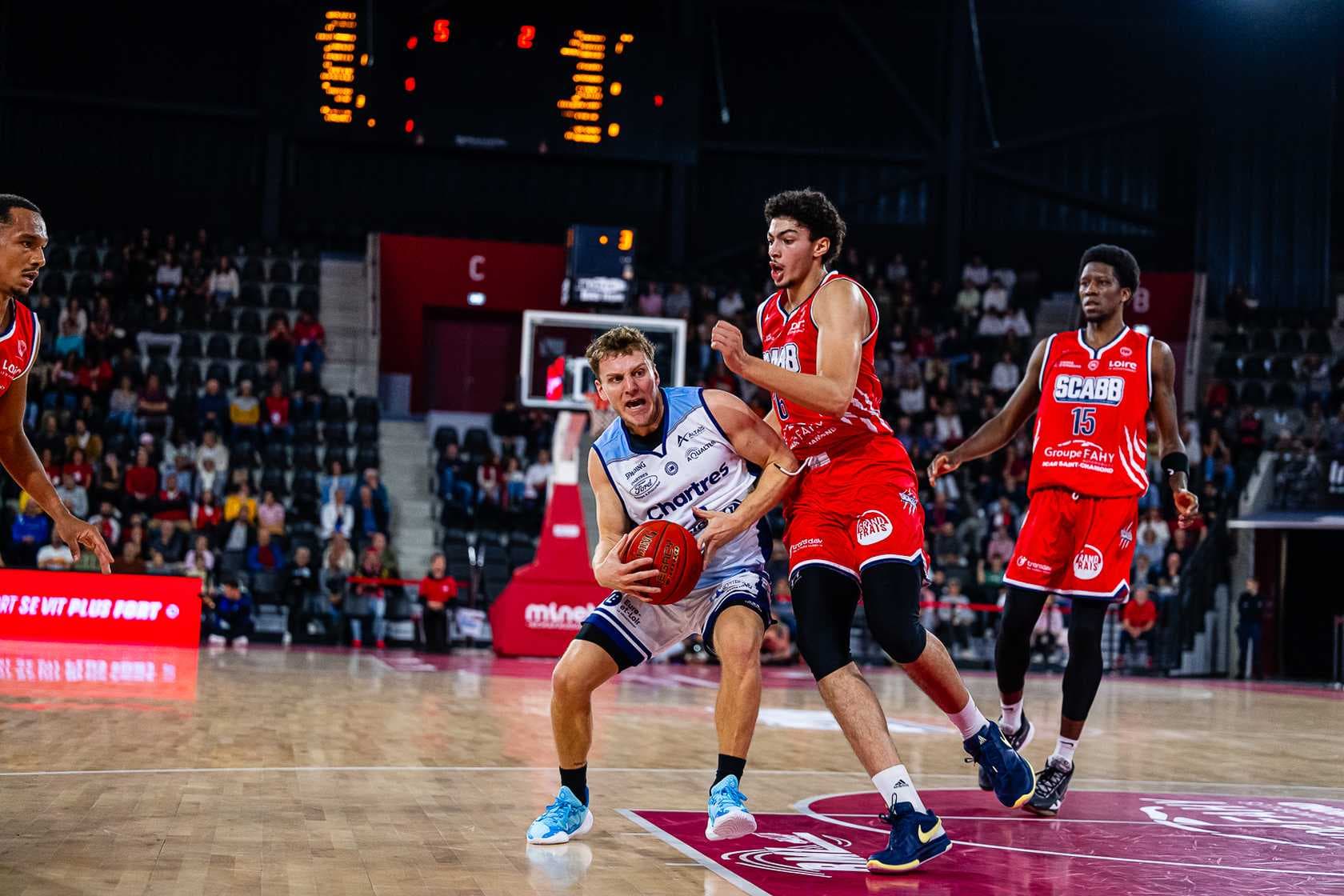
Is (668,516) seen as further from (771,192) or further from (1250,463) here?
(771,192)

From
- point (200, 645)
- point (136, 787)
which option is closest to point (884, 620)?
point (136, 787)

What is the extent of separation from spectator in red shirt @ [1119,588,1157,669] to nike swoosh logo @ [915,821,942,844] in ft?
44.0

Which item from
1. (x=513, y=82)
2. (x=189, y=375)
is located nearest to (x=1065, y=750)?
(x=189, y=375)

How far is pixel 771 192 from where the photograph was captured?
2786cm

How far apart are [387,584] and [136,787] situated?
11.3m

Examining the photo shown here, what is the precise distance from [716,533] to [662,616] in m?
0.39

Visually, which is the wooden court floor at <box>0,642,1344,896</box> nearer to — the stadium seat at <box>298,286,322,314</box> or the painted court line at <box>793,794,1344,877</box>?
the painted court line at <box>793,794,1344,877</box>

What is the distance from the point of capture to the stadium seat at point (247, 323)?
21094 mm

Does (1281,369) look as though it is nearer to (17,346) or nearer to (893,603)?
(893,603)

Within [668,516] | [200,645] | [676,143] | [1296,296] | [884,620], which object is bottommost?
[200,645]

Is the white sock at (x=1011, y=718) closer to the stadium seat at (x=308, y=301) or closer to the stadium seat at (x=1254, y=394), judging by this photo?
the stadium seat at (x=308, y=301)

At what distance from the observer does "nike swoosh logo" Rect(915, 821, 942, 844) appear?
14.5 ft

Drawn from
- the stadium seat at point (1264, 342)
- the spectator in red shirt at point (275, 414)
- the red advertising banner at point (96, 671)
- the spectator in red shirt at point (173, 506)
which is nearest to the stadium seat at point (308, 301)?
the spectator in red shirt at point (275, 414)

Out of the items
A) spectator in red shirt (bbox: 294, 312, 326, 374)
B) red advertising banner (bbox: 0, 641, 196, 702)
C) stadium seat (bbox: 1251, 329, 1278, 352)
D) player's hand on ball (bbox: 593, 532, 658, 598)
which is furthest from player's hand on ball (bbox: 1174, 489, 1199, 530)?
stadium seat (bbox: 1251, 329, 1278, 352)
